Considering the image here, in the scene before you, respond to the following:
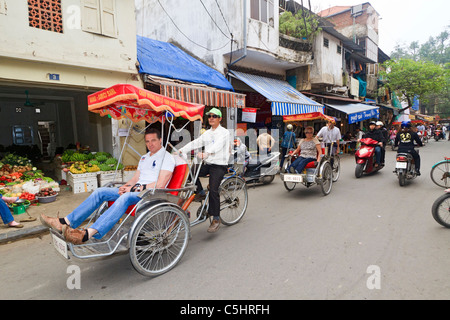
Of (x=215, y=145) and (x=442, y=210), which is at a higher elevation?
(x=215, y=145)

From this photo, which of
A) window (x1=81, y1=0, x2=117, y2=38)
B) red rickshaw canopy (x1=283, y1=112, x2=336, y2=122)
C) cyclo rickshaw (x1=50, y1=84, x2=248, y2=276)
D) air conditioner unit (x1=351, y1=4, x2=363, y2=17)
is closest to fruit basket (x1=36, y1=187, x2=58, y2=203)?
cyclo rickshaw (x1=50, y1=84, x2=248, y2=276)

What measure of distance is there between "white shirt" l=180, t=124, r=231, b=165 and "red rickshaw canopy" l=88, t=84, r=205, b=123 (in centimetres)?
50

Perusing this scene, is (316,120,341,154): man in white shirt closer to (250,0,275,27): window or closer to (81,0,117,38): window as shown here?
(250,0,275,27): window

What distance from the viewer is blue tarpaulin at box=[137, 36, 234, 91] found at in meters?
8.36

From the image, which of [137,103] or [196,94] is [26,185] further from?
[196,94]

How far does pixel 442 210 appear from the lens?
4.37 metres

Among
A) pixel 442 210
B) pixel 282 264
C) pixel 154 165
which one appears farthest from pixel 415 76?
pixel 154 165

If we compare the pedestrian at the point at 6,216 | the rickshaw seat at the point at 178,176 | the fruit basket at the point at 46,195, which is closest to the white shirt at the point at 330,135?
the rickshaw seat at the point at 178,176

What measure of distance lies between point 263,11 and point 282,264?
36.2ft
